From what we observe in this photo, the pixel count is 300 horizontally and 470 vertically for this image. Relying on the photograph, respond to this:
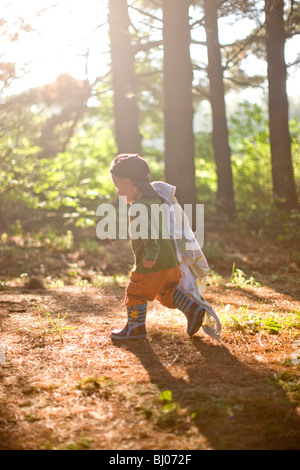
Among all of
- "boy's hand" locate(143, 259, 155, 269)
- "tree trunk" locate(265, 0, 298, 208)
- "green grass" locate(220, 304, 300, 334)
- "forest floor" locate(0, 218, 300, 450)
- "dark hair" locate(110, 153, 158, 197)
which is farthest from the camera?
"tree trunk" locate(265, 0, 298, 208)

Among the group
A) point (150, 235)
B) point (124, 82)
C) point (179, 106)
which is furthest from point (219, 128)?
point (150, 235)

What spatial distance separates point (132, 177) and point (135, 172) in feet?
0.16

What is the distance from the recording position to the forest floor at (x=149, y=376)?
84.9 inches

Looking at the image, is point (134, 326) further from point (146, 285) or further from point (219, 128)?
point (219, 128)

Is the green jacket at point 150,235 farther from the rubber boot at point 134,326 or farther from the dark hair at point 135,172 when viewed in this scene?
the rubber boot at point 134,326

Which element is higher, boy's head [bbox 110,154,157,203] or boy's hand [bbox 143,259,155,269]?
boy's head [bbox 110,154,157,203]

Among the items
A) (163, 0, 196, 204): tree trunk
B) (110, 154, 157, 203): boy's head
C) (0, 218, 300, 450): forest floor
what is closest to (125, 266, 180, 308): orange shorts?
(0, 218, 300, 450): forest floor

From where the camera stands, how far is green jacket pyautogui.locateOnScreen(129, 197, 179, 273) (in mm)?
3430

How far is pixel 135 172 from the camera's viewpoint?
3572mm

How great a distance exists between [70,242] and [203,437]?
7.63 metres

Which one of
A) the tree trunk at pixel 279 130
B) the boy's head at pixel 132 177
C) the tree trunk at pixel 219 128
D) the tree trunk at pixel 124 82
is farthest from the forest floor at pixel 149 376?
the tree trunk at pixel 124 82

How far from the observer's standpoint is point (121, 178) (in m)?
3.62

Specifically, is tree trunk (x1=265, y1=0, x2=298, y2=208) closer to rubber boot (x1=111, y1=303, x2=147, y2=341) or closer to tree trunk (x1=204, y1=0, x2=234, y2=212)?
tree trunk (x1=204, y1=0, x2=234, y2=212)

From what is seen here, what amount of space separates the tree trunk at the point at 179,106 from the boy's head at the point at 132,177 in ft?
15.6
